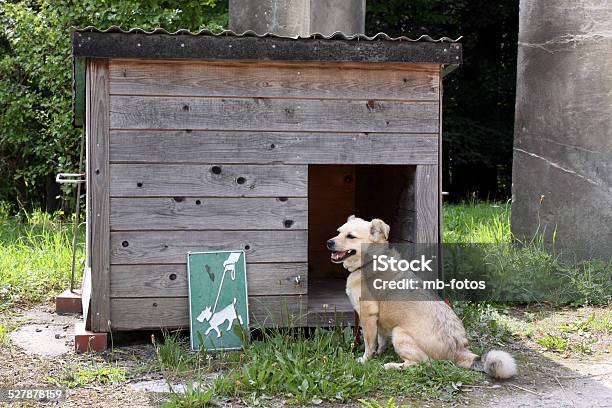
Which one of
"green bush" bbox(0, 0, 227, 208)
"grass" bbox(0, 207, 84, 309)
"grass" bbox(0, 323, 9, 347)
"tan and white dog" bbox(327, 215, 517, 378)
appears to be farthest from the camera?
"green bush" bbox(0, 0, 227, 208)

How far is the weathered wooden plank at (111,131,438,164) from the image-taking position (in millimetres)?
5508

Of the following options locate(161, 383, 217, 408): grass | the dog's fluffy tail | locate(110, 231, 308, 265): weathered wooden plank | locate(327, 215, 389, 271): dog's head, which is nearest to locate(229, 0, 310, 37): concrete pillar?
locate(110, 231, 308, 265): weathered wooden plank

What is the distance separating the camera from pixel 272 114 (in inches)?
223

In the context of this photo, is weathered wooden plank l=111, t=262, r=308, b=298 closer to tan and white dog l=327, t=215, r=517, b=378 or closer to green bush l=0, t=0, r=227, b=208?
tan and white dog l=327, t=215, r=517, b=378

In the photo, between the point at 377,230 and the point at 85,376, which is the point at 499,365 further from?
the point at 85,376

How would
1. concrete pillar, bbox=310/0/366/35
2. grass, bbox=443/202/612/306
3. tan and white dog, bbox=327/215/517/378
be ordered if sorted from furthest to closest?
concrete pillar, bbox=310/0/366/35, grass, bbox=443/202/612/306, tan and white dog, bbox=327/215/517/378

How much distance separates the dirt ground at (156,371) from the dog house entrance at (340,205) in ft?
5.09

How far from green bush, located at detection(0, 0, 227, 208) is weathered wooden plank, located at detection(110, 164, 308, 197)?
20.7 feet

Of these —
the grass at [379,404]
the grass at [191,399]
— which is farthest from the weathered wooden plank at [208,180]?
the grass at [379,404]

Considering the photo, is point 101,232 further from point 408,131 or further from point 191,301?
point 408,131

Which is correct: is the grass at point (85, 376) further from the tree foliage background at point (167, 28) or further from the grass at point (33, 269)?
the tree foliage background at point (167, 28)

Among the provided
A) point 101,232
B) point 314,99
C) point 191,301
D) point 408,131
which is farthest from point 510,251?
point 101,232

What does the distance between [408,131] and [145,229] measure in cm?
211

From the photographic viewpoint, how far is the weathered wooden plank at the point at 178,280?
218 inches
